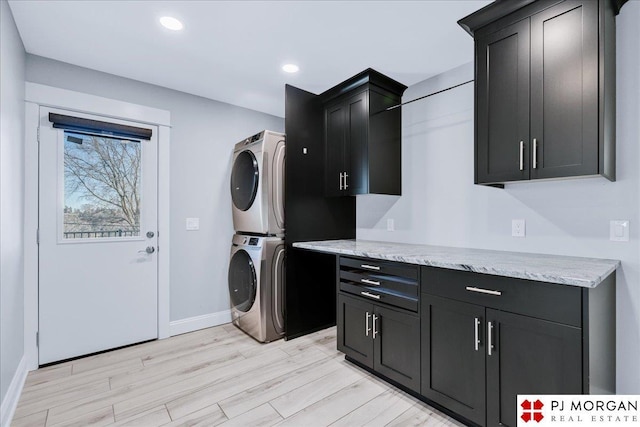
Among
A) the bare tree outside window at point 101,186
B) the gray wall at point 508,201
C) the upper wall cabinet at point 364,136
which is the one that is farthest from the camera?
the upper wall cabinet at point 364,136

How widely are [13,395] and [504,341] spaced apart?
2.97 meters

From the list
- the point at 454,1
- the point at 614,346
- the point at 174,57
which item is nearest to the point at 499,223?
the point at 614,346

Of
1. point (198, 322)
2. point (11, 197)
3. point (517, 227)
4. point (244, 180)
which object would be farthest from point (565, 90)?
point (198, 322)

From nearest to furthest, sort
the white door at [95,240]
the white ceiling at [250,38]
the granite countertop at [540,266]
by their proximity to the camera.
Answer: the granite countertop at [540,266]
the white ceiling at [250,38]
the white door at [95,240]

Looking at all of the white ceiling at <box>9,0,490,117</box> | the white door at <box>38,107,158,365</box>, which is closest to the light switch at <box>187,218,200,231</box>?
the white door at <box>38,107,158,365</box>

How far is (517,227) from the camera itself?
2.16 metres

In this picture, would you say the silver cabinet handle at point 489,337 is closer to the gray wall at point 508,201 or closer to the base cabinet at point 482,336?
the base cabinet at point 482,336

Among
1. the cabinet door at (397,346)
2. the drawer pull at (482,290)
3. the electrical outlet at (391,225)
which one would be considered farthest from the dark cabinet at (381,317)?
the electrical outlet at (391,225)

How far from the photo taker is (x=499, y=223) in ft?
7.44

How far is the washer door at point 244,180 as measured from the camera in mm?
2936

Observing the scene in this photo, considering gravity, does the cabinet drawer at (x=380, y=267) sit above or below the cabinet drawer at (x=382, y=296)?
above

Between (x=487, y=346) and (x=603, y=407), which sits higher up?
(x=487, y=346)

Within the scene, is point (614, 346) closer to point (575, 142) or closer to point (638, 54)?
point (575, 142)

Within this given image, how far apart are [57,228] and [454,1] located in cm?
338
